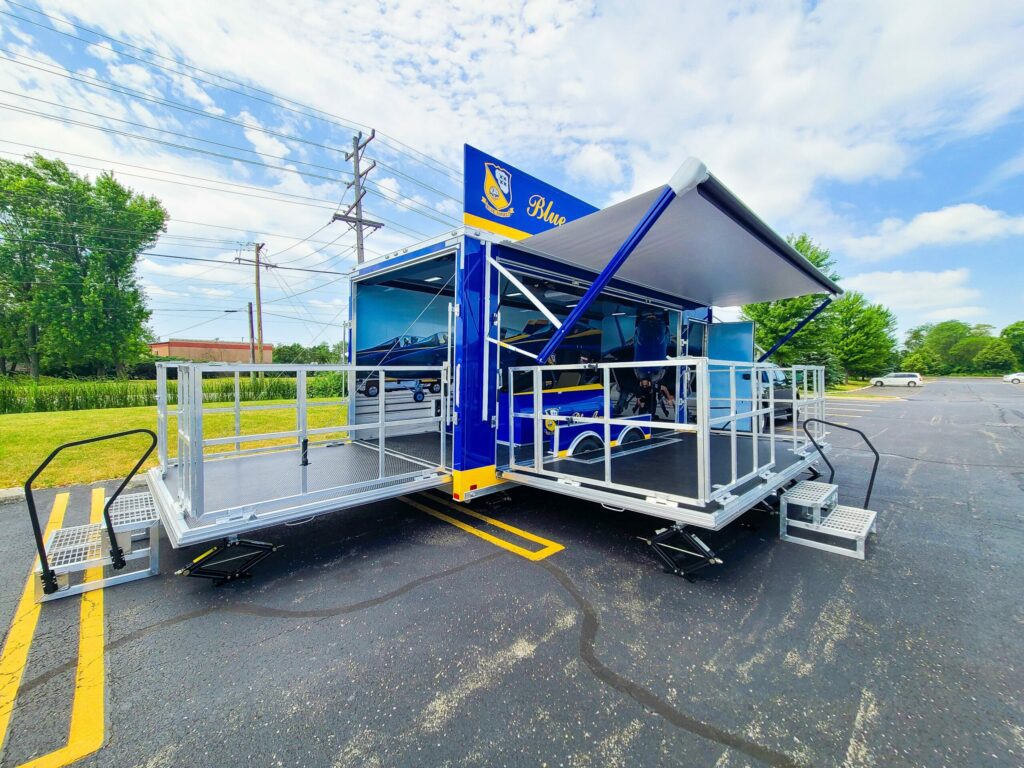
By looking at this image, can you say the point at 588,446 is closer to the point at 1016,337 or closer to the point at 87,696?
the point at 87,696

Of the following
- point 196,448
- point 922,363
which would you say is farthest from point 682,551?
point 922,363

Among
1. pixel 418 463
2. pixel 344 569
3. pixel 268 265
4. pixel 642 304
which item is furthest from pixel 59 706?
pixel 268 265

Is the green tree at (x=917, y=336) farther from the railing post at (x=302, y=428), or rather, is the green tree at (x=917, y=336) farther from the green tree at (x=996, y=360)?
the railing post at (x=302, y=428)

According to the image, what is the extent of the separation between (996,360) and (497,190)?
10092cm

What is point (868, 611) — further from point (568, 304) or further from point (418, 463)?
point (568, 304)

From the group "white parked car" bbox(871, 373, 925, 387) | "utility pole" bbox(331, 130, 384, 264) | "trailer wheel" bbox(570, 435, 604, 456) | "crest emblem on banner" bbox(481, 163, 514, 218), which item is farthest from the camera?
"white parked car" bbox(871, 373, 925, 387)

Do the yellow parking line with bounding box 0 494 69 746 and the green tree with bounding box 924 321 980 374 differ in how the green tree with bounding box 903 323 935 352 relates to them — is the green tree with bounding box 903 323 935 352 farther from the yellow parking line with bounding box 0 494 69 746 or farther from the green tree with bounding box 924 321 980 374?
the yellow parking line with bounding box 0 494 69 746

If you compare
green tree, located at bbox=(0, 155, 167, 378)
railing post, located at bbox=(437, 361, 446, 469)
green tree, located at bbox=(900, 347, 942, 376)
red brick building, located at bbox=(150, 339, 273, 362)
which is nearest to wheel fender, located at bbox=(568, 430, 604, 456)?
railing post, located at bbox=(437, 361, 446, 469)

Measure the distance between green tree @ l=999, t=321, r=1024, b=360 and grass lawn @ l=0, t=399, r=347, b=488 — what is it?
360ft

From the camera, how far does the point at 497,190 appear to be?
13.9ft

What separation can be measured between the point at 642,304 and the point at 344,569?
18.6ft

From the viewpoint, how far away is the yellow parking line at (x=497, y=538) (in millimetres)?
3570

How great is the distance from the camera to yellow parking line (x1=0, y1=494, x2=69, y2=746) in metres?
1.93

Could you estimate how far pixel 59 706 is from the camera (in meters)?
1.93
